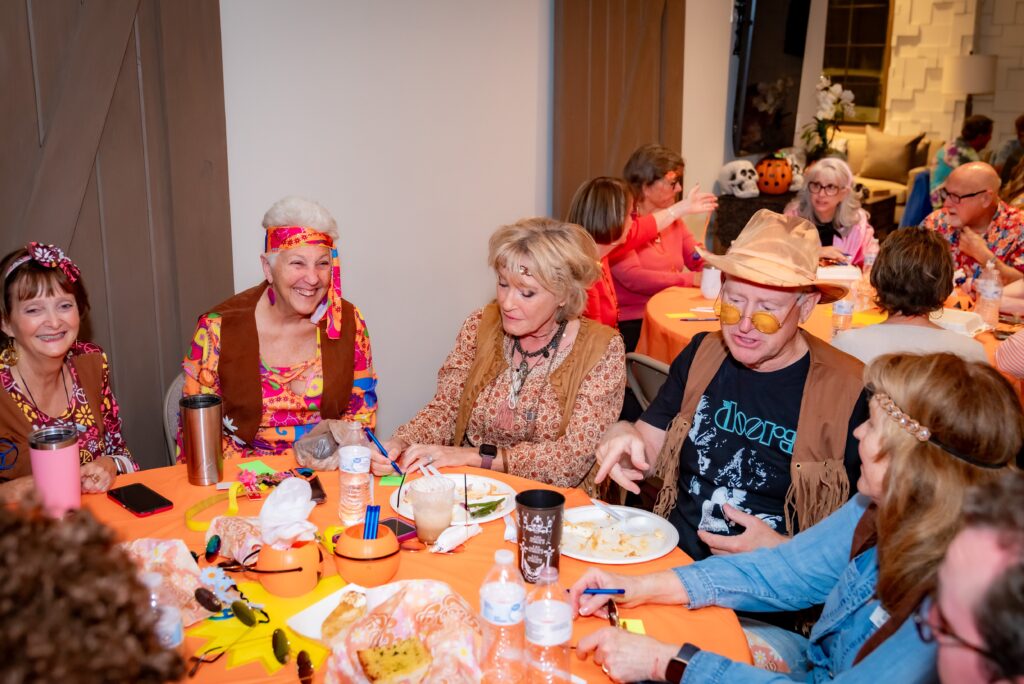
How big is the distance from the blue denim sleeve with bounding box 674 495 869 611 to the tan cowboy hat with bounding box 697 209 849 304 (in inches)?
29.5

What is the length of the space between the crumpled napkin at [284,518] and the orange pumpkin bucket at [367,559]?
9cm

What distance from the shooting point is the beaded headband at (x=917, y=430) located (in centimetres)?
152

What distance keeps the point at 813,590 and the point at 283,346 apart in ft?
6.30

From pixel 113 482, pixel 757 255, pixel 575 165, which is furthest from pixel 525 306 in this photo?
pixel 575 165

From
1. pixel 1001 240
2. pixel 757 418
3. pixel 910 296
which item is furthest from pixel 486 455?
pixel 1001 240

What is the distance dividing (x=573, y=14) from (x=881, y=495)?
159 inches

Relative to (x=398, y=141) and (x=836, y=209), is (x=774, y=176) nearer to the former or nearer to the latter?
(x=836, y=209)

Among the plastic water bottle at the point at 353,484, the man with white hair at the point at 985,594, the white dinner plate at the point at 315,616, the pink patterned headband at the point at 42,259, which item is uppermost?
the pink patterned headband at the point at 42,259

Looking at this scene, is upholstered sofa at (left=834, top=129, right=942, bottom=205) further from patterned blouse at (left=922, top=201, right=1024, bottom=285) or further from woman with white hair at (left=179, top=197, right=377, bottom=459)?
woman with white hair at (left=179, top=197, right=377, bottom=459)

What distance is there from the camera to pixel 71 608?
0.85 meters

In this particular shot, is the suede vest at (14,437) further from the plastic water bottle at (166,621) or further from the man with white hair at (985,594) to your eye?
the man with white hair at (985,594)

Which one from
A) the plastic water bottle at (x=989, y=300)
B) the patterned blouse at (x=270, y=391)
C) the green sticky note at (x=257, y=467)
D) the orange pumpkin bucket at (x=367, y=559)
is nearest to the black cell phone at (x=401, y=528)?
the orange pumpkin bucket at (x=367, y=559)

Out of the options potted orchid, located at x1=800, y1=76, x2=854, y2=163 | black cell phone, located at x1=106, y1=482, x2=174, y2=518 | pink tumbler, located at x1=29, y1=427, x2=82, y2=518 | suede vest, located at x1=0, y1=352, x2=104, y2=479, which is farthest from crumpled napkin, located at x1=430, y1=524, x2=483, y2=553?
potted orchid, located at x1=800, y1=76, x2=854, y2=163

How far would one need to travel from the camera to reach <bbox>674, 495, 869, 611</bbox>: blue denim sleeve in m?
1.91
